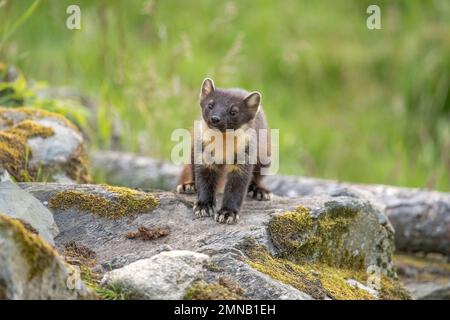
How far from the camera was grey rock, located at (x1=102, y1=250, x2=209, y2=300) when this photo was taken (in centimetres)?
399

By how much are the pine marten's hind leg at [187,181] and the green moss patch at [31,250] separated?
2.86 m

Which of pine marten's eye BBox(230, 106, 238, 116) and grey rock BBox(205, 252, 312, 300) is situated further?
pine marten's eye BBox(230, 106, 238, 116)

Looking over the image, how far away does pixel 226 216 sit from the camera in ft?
17.6

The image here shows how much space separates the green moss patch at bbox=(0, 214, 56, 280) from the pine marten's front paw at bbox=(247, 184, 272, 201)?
9.80 ft

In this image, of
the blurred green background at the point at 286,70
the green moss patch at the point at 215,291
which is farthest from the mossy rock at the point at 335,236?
the blurred green background at the point at 286,70

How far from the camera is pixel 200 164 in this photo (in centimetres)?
595

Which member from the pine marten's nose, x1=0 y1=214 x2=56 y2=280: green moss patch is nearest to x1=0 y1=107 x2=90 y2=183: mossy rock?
the pine marten's nose

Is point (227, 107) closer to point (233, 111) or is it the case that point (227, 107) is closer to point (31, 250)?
point (233, 111)

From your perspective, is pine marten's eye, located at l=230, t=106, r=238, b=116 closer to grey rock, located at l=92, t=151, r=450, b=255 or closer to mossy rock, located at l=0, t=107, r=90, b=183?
mossy rock, located at l=0, t=107, r=90, b=183

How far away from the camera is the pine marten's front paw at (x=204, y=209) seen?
5443 mm

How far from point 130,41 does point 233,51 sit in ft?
11.8

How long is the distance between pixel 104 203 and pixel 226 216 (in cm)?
80

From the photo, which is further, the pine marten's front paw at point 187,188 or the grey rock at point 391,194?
the grey rock at point 391,194

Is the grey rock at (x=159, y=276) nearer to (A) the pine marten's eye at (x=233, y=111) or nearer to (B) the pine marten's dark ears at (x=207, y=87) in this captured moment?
(A) the pine marten's eye at (x=233, y=111)
